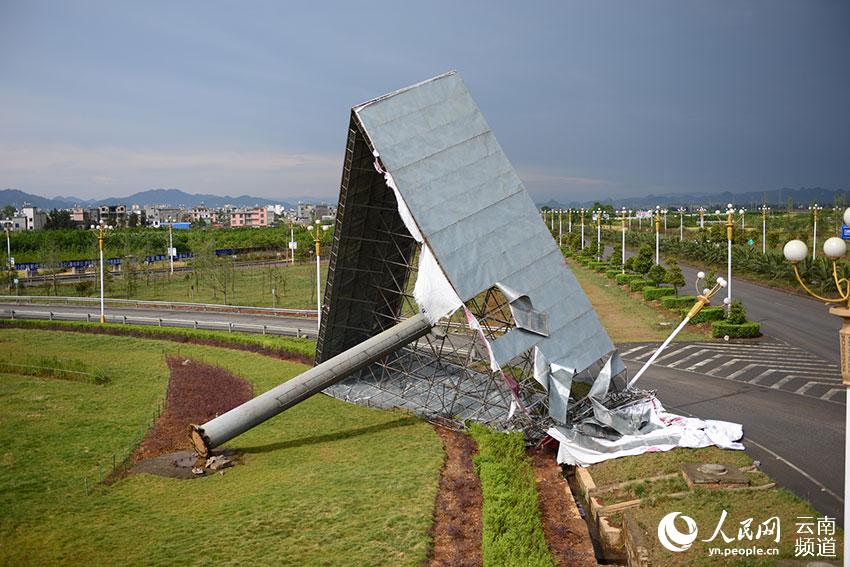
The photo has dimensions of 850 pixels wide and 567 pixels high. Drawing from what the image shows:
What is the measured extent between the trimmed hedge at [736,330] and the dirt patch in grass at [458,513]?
58.1 ft

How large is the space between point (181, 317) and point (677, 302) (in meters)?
29.8

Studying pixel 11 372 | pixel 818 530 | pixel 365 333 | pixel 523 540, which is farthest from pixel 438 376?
pixel 11 372

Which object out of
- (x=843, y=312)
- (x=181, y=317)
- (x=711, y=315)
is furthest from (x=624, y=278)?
(x=843, y=312)

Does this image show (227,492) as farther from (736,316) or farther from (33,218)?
(33,218)

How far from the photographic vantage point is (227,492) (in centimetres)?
1515

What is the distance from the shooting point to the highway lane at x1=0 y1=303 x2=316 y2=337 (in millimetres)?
37062

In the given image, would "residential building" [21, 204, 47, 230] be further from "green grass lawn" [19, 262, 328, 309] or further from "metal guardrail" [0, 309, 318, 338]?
"metal guardrail" [0, 309, 318, 338]

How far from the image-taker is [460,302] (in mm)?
16109

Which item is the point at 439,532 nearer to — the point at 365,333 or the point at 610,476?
the point at 610,476

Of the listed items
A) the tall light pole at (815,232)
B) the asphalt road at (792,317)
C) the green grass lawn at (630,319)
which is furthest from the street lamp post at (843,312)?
the tall light pole at (815,232)

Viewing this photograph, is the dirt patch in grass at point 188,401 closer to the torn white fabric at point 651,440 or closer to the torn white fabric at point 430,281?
the torn white fabric at point 430,281

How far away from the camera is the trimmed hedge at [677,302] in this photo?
36.7 metres

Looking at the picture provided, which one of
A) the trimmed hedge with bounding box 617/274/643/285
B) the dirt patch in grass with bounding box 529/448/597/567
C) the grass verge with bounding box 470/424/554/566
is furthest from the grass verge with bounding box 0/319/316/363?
the trimmed hedge with bounding box 617/274/643/285

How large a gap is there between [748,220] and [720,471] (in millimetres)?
107555
